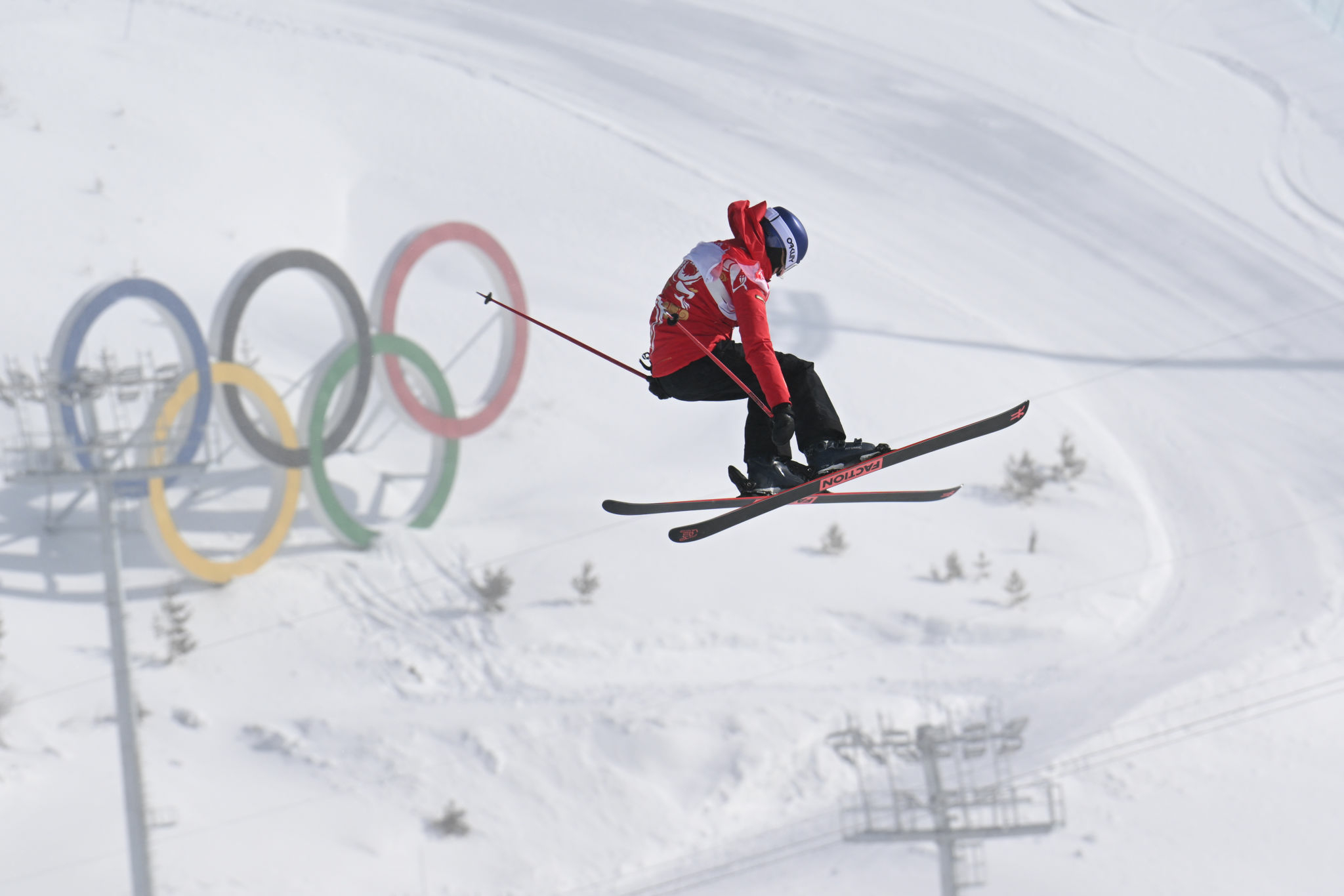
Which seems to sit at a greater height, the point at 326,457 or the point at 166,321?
the point at 166,321

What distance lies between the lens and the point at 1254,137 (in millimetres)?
51531

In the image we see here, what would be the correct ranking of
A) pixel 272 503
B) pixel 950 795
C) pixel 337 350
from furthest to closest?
1. pixel 337 350
2. pixel 272 503
3. pixel 950 795

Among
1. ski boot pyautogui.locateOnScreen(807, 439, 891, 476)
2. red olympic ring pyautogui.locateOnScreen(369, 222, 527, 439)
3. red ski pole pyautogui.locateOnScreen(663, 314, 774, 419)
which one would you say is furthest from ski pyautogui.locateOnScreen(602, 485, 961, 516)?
red olympic ring pyautogui.locateOnScreen(369, 222, 527, 439)

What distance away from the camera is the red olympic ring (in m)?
32.2

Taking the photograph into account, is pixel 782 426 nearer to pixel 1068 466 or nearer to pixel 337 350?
pixel 337 350

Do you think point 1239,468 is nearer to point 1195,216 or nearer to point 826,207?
point 1195,216

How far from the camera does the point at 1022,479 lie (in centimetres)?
3647

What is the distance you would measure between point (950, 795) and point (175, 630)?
14725 mm

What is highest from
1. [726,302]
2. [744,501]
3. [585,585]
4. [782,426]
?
[585,585]

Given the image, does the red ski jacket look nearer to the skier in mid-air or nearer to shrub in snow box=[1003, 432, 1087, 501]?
the skier in mid-air

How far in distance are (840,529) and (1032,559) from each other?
4255 mm

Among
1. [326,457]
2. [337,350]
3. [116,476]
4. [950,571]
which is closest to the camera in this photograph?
[116,476]

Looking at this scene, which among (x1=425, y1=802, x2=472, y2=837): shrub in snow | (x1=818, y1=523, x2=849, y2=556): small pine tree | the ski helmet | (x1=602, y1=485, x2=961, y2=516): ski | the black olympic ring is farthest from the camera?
(x1=818, y1=523, x2=849, y2=556): small pine tree

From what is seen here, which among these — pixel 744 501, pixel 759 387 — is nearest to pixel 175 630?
pixel 744 501
